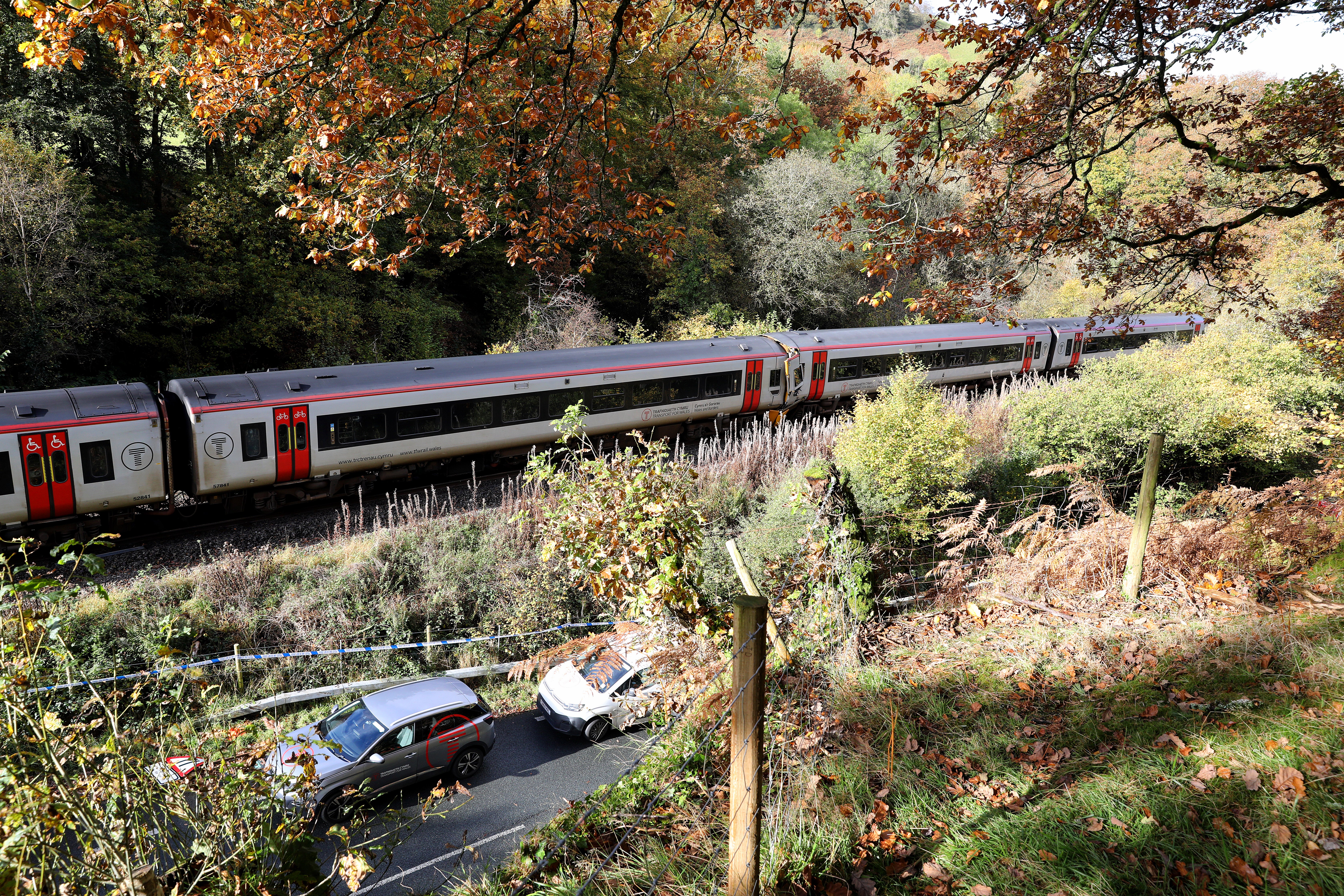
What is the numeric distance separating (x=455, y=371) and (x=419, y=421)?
3.67ft

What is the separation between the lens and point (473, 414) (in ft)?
42.8

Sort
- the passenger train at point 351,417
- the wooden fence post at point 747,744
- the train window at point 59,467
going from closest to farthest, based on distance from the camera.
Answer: the wooden fence post at point 747,744
the train window at point 59,467
the passenger train at point 351,417

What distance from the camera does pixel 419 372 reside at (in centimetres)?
1253

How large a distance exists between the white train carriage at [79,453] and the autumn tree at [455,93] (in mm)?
5494

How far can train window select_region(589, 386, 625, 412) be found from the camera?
14.3 metres

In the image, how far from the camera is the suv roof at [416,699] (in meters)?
A: 7.75

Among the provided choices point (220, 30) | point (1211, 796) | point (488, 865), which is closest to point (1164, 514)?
point (1211, 796)

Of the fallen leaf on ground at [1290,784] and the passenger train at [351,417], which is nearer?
the fallen leaf on ground at [1290,784]

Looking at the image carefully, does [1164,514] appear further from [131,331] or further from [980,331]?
[131,331]

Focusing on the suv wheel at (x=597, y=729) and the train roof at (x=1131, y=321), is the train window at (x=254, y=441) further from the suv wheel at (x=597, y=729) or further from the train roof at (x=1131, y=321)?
the train roof at (x=1131, y=321)

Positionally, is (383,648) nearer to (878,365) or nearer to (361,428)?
(361,428)

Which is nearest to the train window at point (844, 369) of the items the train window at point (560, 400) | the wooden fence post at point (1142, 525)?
the train window at point (560, 400)

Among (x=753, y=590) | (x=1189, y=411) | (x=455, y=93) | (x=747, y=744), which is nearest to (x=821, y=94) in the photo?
(x=1189, y=411)

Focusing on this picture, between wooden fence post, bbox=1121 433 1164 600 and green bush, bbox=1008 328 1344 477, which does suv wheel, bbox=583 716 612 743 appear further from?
green bush, bbox=1008 328 1344 477
